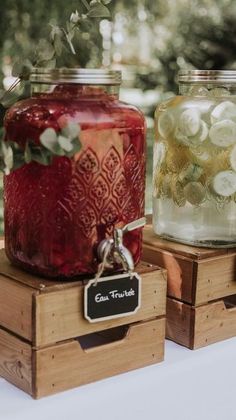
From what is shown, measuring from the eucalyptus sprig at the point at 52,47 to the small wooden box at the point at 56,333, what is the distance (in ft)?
0.74

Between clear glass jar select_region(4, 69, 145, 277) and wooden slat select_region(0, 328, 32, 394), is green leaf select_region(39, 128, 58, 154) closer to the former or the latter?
clear glass jar select_region(4, 69, 145, 277)

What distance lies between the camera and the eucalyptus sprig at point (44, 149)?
72cm

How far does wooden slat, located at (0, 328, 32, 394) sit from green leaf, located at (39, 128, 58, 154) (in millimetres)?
235

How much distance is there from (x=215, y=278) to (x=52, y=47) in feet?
1.29

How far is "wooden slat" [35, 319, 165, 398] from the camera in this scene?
31.2 inches

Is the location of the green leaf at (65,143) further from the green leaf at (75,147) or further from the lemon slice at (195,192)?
the lemon slice at (195,192)

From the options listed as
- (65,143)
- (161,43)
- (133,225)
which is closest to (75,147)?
(65,143)

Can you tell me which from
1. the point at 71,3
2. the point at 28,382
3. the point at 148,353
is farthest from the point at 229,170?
the point at 71,3

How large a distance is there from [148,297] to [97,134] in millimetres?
229

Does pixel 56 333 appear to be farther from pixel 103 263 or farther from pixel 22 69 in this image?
pixel 22 69

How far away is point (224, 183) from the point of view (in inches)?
37.5

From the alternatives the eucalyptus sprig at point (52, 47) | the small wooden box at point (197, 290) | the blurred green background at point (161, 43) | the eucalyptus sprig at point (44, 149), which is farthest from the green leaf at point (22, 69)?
the blurred green background at point (161, 43)

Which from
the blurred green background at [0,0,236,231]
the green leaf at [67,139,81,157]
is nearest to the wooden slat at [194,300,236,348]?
the green leaf at [67,139,81,157]

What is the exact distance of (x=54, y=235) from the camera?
2.60 feet
